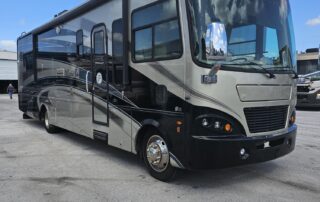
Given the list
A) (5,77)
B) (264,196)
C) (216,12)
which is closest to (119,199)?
(264,196)

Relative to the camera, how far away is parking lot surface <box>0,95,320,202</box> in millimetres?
4746

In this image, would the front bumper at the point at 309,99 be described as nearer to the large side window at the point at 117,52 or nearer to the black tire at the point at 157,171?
the large side window at the point at 117,52

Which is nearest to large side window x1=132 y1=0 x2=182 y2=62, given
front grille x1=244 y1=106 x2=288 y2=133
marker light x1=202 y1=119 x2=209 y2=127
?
marker light x1=202 y1=119 x2=209 y2=127

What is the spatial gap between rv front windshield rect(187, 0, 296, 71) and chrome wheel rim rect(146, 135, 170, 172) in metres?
1.41

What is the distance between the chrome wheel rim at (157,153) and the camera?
5105mm

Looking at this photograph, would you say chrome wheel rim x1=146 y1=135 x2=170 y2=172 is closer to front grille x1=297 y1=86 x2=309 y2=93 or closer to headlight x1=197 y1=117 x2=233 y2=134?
headlight x1=197 y1=117 x2=233 y2=134

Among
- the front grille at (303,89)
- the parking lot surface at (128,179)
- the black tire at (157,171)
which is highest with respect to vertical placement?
the front grille at (303,89)

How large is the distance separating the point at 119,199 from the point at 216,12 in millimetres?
2783

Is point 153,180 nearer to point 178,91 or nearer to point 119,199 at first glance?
point 119,199

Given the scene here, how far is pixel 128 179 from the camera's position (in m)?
5.51

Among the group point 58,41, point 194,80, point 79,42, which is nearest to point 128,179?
point 194,80

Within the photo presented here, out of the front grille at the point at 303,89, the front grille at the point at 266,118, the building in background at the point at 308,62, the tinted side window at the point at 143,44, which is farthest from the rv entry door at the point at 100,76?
the building in background at the point at 308,62

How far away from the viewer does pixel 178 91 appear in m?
4.71

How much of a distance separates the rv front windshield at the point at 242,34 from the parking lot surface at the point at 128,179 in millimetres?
1725
